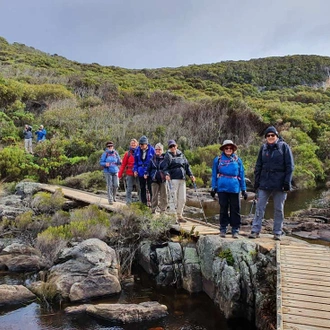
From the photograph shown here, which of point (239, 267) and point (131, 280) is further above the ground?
point (239, 267)

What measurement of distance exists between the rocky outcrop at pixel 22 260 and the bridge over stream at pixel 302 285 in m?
5.10

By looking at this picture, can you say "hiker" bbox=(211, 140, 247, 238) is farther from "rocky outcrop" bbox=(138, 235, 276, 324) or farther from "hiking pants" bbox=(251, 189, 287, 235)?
"rocky outcrop" bbox=(138, 235, 276, 324)

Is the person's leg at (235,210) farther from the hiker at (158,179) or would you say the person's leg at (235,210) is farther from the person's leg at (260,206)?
the hiker at (158,179)

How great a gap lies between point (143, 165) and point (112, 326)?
13.8 feet

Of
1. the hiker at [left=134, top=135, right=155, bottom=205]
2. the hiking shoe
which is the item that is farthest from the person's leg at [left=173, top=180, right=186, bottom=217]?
the hiking shoe

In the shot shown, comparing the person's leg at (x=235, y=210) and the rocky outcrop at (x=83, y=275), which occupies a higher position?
the person's leg at (x=235, y=210)

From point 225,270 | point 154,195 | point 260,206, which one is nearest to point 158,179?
point 154,195

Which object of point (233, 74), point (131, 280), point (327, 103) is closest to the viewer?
point (131, 280)

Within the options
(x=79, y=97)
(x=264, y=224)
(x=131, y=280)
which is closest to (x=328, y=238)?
(x=264, y=224)

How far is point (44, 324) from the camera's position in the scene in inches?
244

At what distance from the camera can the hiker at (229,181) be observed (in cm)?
725

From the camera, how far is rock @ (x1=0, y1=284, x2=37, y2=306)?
6918 mm

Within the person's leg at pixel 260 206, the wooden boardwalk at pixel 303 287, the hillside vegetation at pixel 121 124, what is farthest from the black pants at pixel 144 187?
the hillside vegetation at pixel 121 124

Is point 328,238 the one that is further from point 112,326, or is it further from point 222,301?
point 112,326
